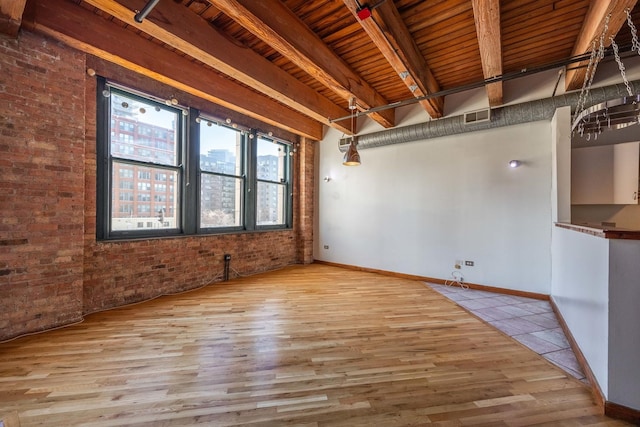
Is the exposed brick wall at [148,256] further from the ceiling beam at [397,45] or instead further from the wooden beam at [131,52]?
the ceiling beam at [397,45]

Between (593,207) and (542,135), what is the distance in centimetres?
130

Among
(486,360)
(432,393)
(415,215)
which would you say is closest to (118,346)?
(432,393)

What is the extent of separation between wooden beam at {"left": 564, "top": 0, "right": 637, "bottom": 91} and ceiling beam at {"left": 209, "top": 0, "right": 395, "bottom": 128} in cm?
263

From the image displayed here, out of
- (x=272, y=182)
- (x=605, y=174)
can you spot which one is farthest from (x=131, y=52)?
(x=605, y=174)

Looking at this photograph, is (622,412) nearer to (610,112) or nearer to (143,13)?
(610,112)

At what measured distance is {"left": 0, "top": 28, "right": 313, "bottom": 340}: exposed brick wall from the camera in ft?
8.97

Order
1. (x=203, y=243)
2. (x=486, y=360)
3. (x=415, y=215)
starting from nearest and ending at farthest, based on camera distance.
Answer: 1. (x=486, y=360)
2. (x=203, y=243)
3. (x=415, y=215)

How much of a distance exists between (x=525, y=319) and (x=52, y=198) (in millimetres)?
5874

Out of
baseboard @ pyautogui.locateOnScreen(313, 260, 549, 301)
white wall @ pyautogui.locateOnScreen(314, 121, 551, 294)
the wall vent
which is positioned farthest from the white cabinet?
baseboard @ pyautogui.locateOnScreen(313, 260, 549, 301)

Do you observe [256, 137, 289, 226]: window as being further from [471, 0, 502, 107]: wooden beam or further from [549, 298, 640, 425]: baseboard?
[549, 298, 640, 425]: baseboard

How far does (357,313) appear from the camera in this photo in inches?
139

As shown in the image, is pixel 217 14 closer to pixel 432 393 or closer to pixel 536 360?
pixel 432 393

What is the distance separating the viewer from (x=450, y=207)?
16.2ft

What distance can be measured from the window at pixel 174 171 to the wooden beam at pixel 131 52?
65 cm
